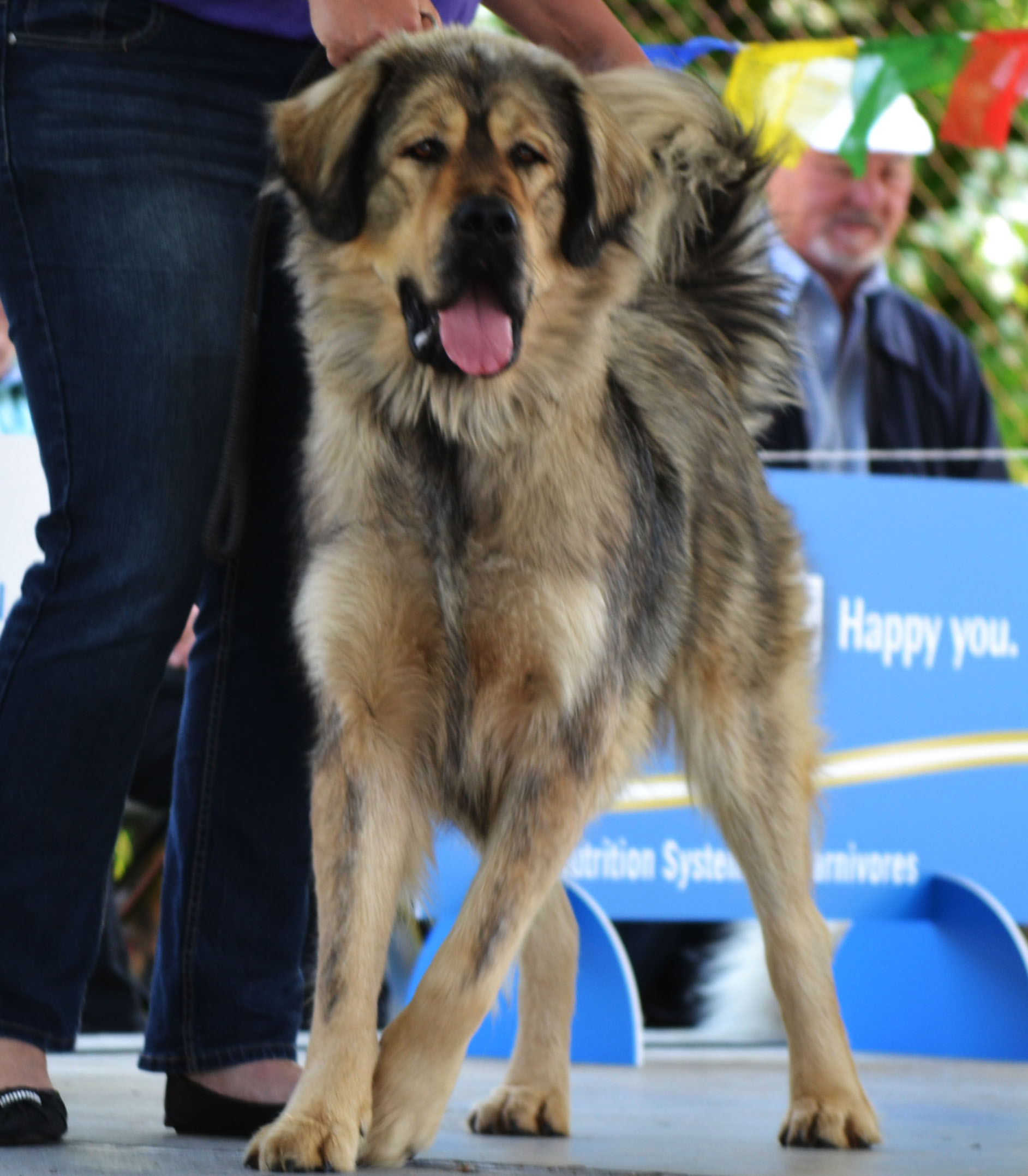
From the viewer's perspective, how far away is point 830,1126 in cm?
264

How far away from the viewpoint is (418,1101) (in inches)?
Answer: 87.9

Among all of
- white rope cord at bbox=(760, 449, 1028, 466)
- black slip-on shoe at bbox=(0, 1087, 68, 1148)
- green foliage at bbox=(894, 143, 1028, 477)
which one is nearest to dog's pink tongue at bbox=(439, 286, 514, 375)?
black slip-on shoe at bbox=(0, 1087, 68, 1148)

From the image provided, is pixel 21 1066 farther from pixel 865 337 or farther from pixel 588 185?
pixel 865 337

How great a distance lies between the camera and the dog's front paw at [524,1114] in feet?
9.10

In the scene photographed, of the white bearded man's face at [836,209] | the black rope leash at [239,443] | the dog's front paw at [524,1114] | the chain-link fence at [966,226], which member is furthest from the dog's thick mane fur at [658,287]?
the chain-link fence at [966,226]

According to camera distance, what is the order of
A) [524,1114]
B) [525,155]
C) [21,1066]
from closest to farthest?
[21,1066]
[525,155]
[524,1114]

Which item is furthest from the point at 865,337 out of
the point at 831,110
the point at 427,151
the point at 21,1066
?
the point at 21,1066

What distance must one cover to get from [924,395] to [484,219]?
319 centimetres

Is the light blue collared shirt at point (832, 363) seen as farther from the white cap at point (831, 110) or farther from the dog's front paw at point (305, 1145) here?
the dog's front paw at point (305, 1145)

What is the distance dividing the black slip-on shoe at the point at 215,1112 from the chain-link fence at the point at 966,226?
182 inches

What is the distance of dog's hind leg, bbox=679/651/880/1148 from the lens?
2.78 meters

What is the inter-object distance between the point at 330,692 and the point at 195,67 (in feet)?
3.20

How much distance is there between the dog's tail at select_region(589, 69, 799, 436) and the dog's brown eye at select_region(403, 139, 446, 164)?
702 millimetres

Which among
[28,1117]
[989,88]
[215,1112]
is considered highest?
[989,88]
